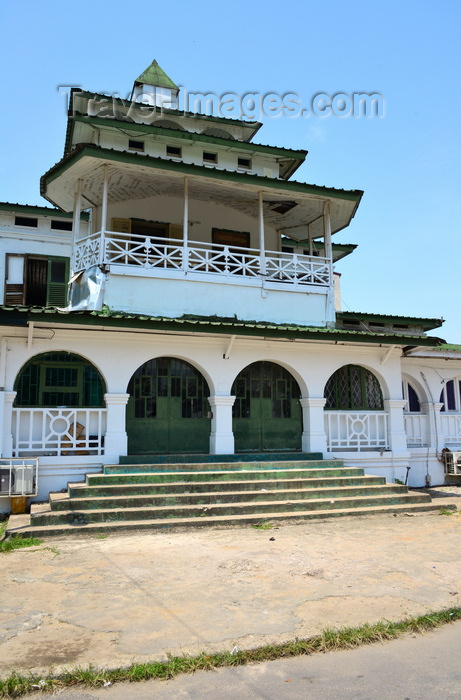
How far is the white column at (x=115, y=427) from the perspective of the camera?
38.9ft

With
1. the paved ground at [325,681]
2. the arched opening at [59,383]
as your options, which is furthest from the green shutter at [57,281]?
the paved ground at [325,681]

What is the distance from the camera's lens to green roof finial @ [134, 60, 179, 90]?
19.6m

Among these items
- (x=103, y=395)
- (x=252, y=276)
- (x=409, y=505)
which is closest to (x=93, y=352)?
(x=103, y=395)

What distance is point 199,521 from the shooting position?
9.68 meters

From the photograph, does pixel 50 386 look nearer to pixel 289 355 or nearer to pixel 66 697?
pixel 289 355

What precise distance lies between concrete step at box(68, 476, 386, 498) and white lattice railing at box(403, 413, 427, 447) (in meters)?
4.34

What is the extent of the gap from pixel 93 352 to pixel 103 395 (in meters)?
1.00

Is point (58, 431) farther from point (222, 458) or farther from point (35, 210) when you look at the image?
point (35, 210)

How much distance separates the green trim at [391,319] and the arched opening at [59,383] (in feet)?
31.0

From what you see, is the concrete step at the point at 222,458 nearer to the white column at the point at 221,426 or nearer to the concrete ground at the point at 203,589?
the white column at the point at 221,426

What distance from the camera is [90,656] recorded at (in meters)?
4.43

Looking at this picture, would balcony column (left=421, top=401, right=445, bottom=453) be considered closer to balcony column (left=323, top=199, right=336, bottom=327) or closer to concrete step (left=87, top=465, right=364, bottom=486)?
balcony column (left=323, top=199, right=336, bottom=327)

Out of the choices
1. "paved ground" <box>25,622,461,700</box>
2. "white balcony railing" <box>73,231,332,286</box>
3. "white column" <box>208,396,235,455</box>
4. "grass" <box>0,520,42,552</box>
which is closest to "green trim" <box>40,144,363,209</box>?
"white balcony railing" <box>73,231,332,286</box>

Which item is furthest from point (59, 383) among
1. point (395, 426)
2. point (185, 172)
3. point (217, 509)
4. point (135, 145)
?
point (395, 426)
